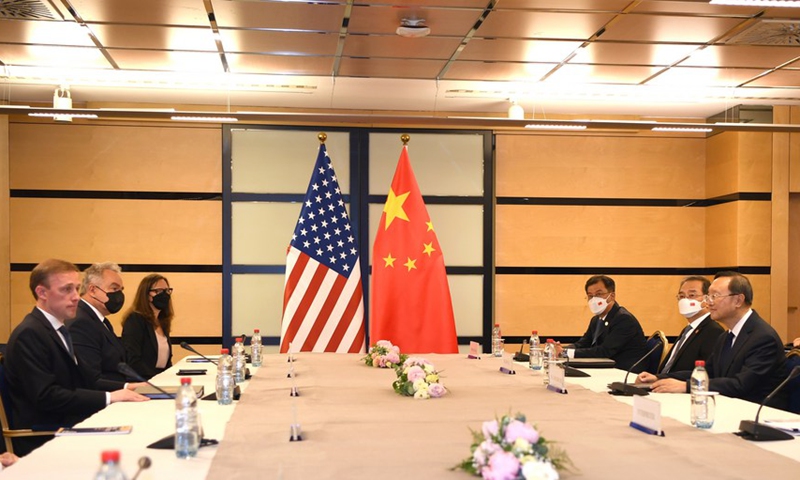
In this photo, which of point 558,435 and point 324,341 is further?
point 324,341

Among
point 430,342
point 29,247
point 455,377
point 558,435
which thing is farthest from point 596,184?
point 558,435

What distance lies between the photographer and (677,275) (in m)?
9.59

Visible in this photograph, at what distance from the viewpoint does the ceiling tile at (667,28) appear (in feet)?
19.6

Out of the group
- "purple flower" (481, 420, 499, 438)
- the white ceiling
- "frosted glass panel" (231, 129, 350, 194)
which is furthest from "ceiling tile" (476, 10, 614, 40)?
"purple flower" (481, 420, 499, 438)

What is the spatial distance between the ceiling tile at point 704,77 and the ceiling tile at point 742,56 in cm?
18

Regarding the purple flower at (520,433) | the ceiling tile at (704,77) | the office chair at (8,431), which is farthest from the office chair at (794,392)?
the ceiling tile at (704,77)

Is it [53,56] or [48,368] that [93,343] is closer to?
[48,368]

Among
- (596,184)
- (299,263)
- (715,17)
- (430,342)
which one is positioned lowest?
(430,342)

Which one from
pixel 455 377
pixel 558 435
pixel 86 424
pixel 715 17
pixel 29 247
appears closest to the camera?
pixel 558 435

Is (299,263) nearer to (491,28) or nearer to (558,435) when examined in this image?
(491,28)

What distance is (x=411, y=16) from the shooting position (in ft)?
19.7

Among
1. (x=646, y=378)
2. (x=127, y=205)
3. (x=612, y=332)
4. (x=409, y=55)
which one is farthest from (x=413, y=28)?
(x=127, y=205)

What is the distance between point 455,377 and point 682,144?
6.04 m

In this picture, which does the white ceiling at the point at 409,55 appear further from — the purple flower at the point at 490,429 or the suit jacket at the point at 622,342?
the purple flower at the point at 490,429
